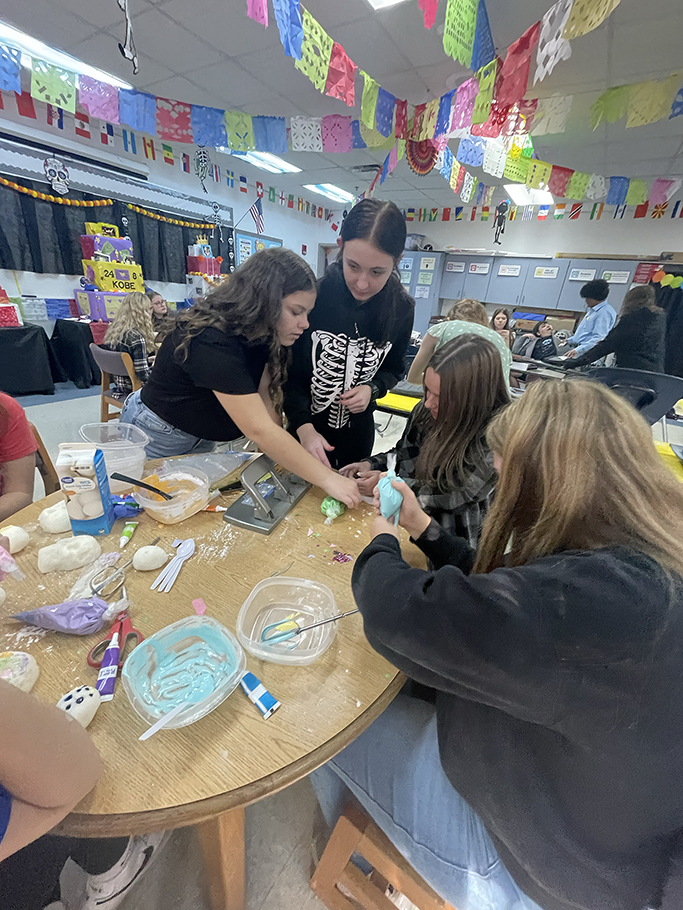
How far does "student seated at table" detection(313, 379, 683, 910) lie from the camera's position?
54 cm

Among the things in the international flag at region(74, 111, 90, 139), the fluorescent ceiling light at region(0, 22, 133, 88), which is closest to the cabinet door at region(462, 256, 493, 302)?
the fluorescent ceiling light at region(0, 22, 133, 88)

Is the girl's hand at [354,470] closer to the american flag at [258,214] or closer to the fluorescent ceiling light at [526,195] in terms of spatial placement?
the fluorescent ceiling light at [526,195]

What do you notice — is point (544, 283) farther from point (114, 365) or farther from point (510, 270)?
point (114, 365)

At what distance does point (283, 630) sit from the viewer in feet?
2.66

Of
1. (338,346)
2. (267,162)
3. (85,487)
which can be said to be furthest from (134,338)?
(267,162)

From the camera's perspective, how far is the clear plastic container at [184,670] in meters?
0.65

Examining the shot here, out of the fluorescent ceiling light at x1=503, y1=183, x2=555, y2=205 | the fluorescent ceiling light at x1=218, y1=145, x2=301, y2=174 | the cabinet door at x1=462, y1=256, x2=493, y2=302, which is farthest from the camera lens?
the cabinet door at x1=462, y1=256, x2=493, y2=302

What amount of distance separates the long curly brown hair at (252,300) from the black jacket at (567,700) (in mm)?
903

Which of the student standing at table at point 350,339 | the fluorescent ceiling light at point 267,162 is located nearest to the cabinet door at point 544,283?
the fluorescent ceiling light at point 267,162

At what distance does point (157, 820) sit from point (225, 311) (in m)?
1.21

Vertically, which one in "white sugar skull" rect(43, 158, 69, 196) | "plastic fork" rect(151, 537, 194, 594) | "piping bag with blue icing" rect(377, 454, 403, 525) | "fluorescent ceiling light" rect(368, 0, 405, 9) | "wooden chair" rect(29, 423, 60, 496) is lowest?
"wooden chair" rect(29, 423, 60, 496)

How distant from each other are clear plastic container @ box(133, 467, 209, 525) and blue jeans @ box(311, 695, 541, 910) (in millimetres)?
727

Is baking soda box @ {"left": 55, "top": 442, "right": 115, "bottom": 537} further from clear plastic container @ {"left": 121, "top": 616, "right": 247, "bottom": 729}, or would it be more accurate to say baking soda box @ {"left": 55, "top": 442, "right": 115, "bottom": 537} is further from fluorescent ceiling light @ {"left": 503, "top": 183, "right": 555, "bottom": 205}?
fluorescent ceiling light @ {"left": 503, "top": 183, "right": 555, "bottom": 205}

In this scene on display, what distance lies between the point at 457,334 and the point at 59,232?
553 cm
